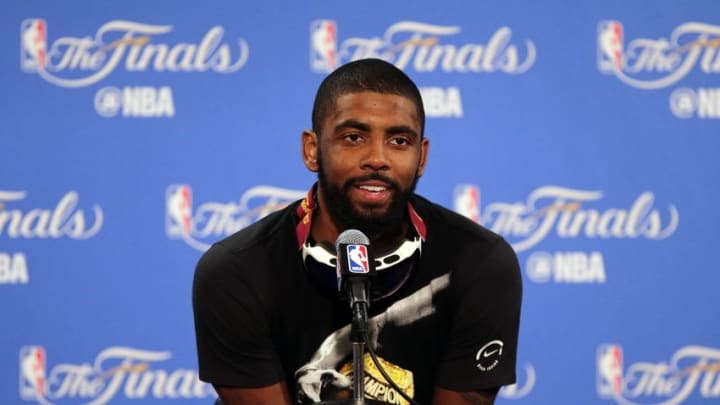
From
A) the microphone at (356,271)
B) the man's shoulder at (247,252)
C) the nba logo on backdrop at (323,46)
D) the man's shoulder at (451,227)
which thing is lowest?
the microphone at (356,271)

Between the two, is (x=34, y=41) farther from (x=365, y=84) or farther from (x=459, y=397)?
(x=459, y=397)

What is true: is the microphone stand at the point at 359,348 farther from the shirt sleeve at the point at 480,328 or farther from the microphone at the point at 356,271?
the shirt sleeve at the point at 480,328

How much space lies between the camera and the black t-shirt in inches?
83.7

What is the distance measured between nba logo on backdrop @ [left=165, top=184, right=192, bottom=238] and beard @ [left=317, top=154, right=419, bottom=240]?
152 centimetres

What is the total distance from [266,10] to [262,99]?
A: 0.99 ft

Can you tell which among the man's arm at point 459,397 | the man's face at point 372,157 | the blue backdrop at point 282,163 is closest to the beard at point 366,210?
the man's face at point 372,157

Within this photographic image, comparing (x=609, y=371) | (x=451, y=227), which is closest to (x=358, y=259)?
(x=451, y=227)

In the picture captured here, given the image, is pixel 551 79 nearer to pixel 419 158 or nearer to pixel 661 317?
pixel 661 317

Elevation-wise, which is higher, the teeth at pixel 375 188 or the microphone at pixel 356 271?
the teeth at pixel 375 188

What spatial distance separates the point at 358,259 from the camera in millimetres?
1604

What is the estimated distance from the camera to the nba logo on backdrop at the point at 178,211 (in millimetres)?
3617

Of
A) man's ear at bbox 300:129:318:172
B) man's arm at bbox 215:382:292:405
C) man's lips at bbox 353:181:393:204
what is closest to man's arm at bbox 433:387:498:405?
man's arm at bbox 215:382:292:405

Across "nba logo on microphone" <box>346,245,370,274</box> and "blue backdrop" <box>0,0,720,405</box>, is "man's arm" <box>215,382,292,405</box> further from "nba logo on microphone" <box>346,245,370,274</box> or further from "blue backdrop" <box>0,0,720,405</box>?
"blue backdrop" <box>0,0,720,405</box>

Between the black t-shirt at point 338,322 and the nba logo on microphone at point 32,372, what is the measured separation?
62.7 inches
